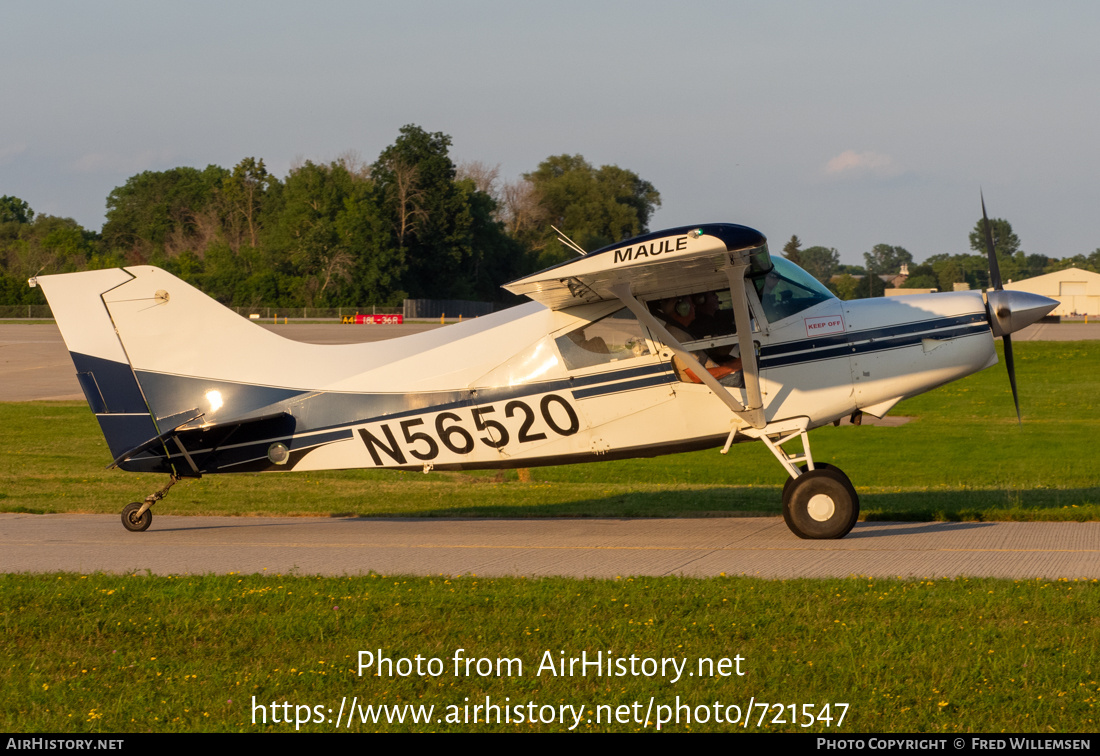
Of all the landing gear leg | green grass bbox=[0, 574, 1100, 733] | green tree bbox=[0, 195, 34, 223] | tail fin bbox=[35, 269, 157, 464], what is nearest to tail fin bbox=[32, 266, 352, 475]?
tail fin bbox=[35, 269, 157, 464]

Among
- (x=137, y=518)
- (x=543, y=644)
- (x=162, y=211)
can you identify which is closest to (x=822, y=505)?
(x=543, y=644)

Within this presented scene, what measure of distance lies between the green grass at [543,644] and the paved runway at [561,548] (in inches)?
35.0

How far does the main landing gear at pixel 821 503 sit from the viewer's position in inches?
389

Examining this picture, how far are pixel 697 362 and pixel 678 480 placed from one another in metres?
9.20

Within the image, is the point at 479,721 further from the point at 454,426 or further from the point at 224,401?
the point at 224,401

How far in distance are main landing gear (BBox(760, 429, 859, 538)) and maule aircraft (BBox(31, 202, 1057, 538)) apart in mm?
19

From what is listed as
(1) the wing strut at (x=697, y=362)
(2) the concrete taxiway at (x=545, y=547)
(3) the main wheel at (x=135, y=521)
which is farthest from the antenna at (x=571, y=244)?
(3) the main wheel at (x=135, y=521)

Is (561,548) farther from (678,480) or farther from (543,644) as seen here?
(678,480)

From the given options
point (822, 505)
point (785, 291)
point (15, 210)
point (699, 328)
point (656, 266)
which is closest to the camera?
point (656, 266)

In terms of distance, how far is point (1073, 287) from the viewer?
119 meters

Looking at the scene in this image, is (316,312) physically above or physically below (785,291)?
above

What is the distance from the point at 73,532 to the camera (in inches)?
461

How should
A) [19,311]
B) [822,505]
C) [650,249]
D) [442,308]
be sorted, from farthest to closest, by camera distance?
1. [442,308]
2. [19,311]
3. [822,505]
4. [650,249]

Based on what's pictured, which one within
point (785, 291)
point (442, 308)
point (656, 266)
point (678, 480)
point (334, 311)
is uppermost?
point (334, 311)
